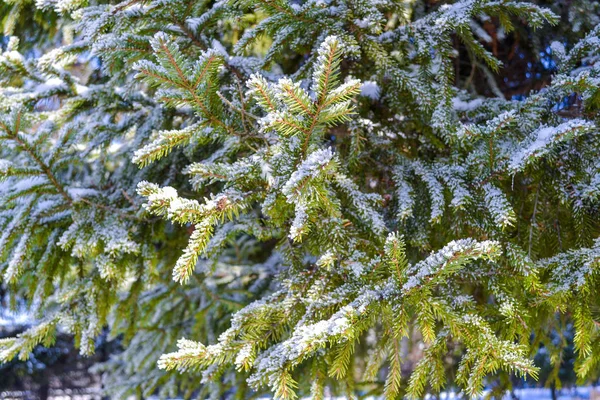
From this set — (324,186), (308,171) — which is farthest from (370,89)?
(308,171)

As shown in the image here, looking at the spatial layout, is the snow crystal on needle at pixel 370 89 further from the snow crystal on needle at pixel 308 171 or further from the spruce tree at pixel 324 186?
the snow crystal on needle at pixel 308 171

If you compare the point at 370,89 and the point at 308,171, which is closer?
the point at 308,171

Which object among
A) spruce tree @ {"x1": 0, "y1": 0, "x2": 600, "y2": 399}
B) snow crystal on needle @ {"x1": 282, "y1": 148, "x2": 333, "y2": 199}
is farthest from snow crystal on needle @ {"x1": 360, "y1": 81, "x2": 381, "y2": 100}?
snow crystal on needle @ {"x1": 282, "y1": 148, "x2": 333, "y2": 199}

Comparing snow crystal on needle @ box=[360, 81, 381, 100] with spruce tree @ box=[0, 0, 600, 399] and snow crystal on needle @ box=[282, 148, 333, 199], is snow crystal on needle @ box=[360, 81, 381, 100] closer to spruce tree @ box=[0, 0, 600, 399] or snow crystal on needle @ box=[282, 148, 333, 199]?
spruce tree @ box=[0, 0, 600, 399]

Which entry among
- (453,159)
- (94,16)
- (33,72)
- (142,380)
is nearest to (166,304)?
(142,380)

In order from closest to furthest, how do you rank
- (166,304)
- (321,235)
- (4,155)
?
1. (321,235)
2. (4,155)
3. (166,304)

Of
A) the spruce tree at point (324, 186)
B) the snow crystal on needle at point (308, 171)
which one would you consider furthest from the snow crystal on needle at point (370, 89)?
the snow crystal on needle at point (308, 171)

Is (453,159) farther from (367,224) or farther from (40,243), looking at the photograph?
→ (40,243)

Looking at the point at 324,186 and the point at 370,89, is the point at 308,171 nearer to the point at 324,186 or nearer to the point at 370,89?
the point at 324,186
